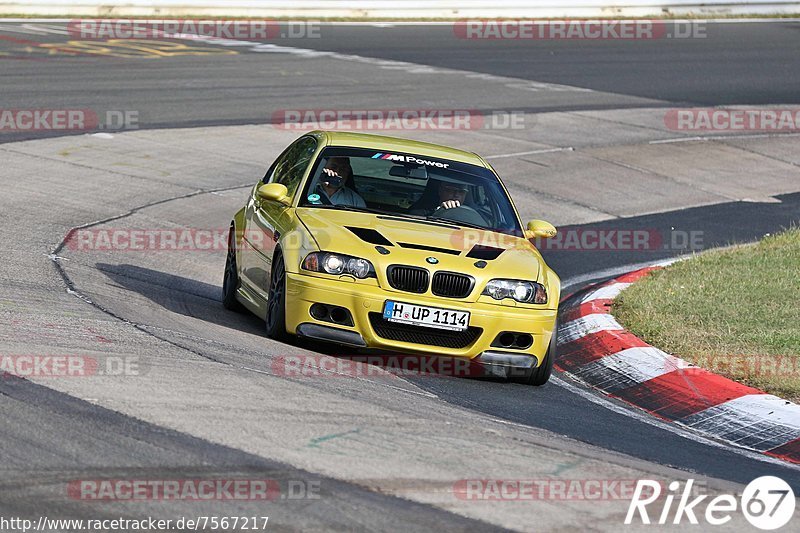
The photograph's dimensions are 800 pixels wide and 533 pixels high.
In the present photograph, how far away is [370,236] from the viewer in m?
8.75

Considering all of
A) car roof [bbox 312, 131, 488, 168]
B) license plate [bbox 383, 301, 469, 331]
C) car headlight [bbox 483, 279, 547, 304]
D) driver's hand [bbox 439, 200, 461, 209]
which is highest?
car roof [bbox 312, 131, 488, 168]

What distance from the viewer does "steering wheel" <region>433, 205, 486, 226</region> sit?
9562mm

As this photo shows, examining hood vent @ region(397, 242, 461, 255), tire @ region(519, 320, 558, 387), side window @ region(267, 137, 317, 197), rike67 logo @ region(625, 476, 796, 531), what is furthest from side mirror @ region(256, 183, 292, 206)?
rike67 logo @ region(625, 476, 796, 531)

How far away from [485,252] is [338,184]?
4.53 ft

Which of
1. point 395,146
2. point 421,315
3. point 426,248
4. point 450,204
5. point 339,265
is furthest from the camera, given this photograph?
point 395,146

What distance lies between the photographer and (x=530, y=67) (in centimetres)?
2627

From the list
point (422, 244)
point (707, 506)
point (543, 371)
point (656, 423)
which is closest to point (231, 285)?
point (422, 244)

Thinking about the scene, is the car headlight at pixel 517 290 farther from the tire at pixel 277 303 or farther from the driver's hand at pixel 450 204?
the tire at pixel 277 303

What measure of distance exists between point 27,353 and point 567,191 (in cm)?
1064

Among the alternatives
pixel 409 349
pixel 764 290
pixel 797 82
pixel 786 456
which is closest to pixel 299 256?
pixel 409 349

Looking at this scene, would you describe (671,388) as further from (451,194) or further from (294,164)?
(294,164)

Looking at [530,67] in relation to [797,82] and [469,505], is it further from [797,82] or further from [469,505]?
[469,505]

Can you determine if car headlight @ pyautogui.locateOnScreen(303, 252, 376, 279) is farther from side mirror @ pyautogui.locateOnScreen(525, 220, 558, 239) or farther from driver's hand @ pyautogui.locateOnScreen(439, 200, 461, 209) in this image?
side mirror @ pyautogui.locateOnScreen(525, 220, 558, 239)

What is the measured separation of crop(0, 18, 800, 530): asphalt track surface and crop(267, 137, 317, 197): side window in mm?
1168
